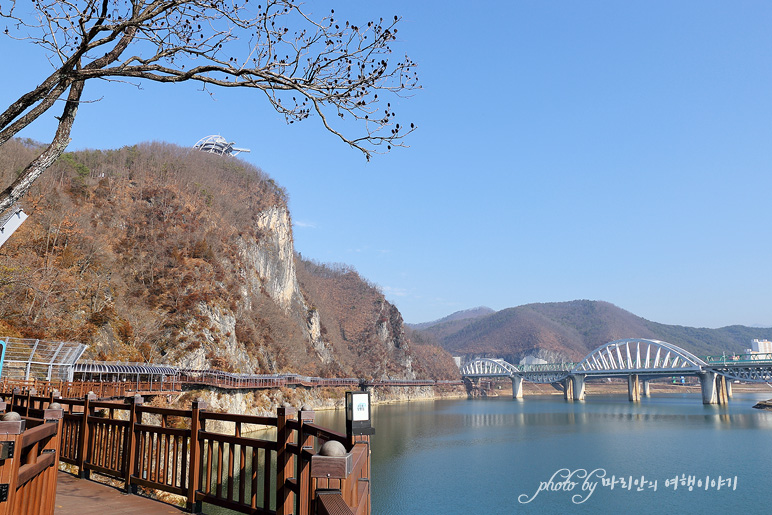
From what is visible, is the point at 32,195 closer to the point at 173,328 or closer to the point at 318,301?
the point at 173,328

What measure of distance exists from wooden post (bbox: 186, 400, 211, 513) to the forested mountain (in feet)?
82.4

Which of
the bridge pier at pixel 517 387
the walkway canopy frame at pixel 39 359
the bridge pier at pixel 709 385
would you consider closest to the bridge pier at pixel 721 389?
the bridge pier at pixel 709 385

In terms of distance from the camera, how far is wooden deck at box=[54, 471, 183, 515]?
6270 mm

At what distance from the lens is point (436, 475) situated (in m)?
25.7

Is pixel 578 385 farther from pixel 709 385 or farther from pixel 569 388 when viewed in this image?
pixel 709 385

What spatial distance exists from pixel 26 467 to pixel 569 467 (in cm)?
2945

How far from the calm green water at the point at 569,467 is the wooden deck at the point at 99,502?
44.3ft

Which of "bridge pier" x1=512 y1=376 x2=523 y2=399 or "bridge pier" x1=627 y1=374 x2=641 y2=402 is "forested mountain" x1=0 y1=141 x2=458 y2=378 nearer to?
"bridge pier" x1=512 y1=376 x2=523 y2=399

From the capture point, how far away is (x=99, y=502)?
6.80 m

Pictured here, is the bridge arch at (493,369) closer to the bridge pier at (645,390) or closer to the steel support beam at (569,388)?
the steel support beam at (569,388)

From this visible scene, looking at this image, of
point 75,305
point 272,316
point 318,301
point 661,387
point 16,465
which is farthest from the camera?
point 661,387

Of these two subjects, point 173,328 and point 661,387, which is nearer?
point 173,328

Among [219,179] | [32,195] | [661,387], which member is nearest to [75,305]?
[32,195]

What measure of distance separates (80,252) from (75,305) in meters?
7.17
